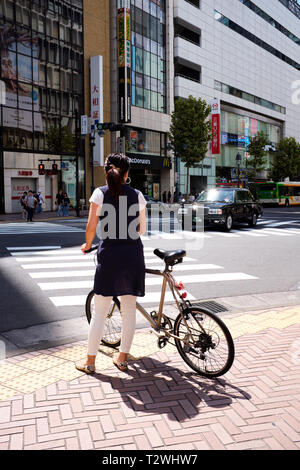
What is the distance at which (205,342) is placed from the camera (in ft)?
12.9

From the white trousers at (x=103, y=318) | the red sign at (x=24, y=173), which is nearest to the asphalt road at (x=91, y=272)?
the white trousers at (x=103, y=318)

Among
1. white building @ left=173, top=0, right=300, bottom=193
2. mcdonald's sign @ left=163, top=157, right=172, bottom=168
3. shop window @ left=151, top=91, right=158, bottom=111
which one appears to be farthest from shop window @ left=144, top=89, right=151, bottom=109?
white building @ left=173, top=0, right=300, bottom=193

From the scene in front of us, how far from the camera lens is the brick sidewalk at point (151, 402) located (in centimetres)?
291

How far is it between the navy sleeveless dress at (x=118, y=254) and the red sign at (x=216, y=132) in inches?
2018

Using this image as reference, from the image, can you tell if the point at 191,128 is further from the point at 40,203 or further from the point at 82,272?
the point at 82,272

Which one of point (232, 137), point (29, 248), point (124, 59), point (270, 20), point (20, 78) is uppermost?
point (270, 20)

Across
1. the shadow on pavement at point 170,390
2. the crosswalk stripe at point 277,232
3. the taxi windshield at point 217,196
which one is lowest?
the shadow on pavement at point 170,390

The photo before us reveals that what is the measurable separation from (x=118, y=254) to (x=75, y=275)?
5000mm

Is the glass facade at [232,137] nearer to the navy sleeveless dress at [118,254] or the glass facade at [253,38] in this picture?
the glass facade at [253,38]

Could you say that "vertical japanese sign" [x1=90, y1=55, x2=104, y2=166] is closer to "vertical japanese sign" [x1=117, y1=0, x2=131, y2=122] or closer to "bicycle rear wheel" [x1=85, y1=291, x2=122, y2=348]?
"vertical japanese sign" [x1=117, y1=0, x2=131, y2=122]

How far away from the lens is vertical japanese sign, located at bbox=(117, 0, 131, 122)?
37.6m

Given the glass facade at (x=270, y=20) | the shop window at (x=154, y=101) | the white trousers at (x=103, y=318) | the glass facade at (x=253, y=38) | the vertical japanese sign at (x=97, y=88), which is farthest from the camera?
the glass facade at (x=270, y=20)

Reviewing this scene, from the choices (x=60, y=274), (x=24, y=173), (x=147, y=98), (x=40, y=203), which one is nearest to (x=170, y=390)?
(x=60, y=274)

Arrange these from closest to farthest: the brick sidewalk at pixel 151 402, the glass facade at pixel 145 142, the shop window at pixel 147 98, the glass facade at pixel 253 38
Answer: the brick sidewalk at pixel 151 402 → the glass facade at pixel 145 142 → the shop window at pixel 147 98 → the glass facade at pixel 253 38
